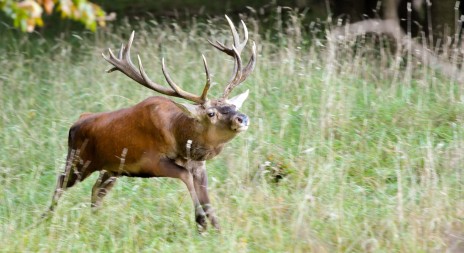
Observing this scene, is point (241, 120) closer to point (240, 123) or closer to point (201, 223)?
point (240, 123)

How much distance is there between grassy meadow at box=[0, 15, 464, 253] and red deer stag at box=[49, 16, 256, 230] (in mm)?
248

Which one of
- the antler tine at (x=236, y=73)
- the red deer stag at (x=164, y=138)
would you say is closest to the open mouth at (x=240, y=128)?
the red deer stag at (x=164, y=138)

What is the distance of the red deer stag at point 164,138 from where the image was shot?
636 cm

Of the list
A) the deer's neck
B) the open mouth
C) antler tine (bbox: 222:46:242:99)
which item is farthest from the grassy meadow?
antler tine (bbox: 222:46:242:99)

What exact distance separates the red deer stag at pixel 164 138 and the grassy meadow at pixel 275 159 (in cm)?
25

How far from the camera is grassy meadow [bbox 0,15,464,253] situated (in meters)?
6.18

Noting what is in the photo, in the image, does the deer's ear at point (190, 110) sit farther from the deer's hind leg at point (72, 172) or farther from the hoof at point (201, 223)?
the deer's hind leg at point (72, 172)

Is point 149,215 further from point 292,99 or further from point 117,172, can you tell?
point 292,99

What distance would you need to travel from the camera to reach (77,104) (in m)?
9.62

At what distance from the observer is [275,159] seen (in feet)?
25.6

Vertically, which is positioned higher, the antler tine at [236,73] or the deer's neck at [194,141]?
the antler tine at [236,73]

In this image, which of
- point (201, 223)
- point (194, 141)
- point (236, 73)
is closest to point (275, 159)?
point (236, 73)

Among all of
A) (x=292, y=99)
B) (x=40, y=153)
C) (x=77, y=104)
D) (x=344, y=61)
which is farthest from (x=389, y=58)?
(x=40, y=153)

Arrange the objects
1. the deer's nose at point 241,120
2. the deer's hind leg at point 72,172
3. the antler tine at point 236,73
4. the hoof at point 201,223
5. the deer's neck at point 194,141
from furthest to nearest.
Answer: the deer's hind leg at point 72,172, the antler tine at point 236,73, the deer's neck at point 194,141, the hoof at point 201,223, the deer's nose at point 241,120
